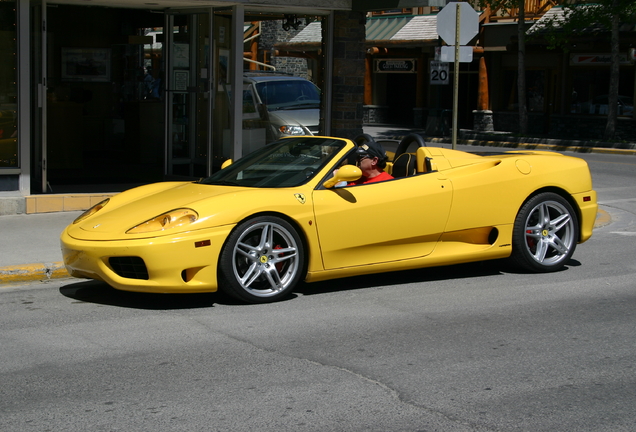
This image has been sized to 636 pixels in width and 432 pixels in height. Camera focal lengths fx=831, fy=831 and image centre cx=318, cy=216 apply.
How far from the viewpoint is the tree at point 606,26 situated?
79.0ft

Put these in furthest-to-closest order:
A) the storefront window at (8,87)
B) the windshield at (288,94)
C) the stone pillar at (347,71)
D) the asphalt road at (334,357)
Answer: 1. the windshield at (288,94)
2. the stone pillar at (347,71)
3. the storefront window at (8,87)
4. the asphalt road at (334,357)

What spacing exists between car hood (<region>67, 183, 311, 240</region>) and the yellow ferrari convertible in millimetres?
12

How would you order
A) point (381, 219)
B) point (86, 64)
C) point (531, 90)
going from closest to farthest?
point (381, 219), point (86, 64), point (531, 90)

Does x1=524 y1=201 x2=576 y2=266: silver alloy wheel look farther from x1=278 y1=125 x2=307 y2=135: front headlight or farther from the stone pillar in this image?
x1=278 y1=125 x2=307 y2=135: front headlight

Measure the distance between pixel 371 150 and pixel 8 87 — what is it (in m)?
5.55

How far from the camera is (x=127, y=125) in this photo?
1641 cm

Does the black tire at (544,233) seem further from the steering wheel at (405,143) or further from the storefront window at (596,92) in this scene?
the storefront window at (596,92)

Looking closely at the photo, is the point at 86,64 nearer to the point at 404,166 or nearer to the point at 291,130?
the point at 291,130

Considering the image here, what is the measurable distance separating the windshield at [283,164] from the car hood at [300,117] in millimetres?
5850

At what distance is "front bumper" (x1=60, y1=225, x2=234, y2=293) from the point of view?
5934mm

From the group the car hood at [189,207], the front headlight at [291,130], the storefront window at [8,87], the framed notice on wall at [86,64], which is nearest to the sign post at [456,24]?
the front headlight at [291,130]

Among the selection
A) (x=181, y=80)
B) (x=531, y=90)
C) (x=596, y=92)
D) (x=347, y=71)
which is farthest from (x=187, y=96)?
(x=531, y=90)

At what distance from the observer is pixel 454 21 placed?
11.8 metres

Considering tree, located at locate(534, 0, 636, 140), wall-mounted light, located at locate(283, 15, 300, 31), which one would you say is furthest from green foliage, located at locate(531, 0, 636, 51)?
wall-mounted light, located at locate(283, 15, 300, 31)
